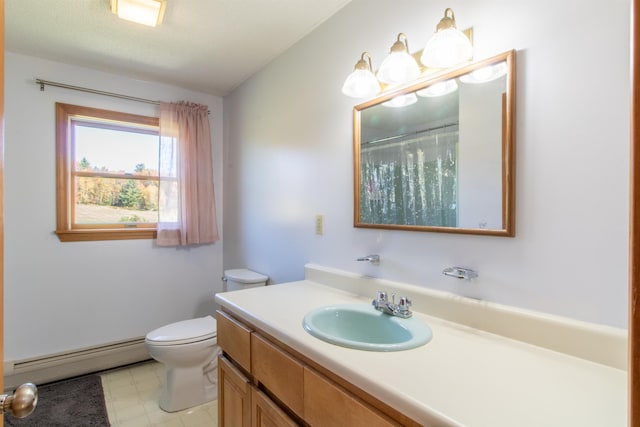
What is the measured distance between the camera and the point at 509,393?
72 cm

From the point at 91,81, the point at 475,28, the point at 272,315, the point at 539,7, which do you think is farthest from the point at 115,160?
the point at 539,7

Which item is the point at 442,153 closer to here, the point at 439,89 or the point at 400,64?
the point at 439,89

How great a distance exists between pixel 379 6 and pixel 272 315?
1.44 m

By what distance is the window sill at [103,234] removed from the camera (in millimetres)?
2334

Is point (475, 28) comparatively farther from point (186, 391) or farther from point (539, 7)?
point (186, 391)

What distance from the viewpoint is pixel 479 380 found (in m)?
0.78

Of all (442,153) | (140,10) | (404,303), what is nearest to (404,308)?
(404,303)

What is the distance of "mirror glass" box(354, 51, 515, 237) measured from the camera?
42.3 inches

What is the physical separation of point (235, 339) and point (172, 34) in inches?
70.3

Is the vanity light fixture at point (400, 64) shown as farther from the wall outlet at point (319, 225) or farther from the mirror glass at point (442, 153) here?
the wall outlet at point (319, 225)

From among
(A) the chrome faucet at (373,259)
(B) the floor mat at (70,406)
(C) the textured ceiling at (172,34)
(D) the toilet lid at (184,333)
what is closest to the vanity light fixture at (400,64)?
(C) the textured ceiling at (172,34)

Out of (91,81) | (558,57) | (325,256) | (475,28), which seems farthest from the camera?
(91,81)

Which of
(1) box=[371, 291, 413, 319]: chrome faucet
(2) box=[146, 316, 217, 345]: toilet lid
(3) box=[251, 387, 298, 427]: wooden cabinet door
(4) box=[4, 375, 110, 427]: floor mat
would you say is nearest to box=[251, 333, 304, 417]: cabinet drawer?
(3) box=[251, 387, 298, 427]: wooden cabinet door

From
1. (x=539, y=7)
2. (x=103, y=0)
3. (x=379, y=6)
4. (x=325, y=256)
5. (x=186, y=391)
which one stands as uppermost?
(x=103, y=0)
